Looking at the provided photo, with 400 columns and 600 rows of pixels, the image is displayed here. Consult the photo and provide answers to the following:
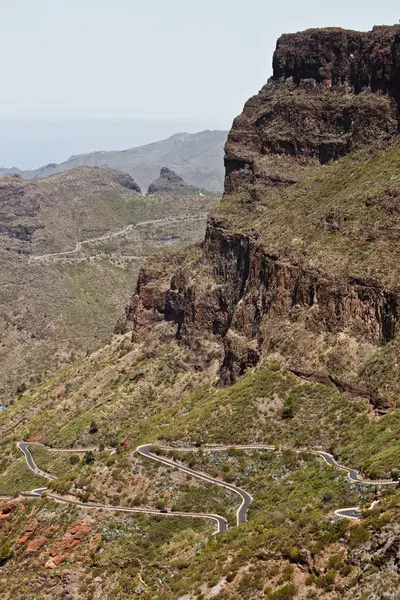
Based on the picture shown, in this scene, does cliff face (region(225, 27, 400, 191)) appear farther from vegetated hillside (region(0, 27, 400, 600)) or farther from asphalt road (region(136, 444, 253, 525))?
asphalt road (region(136, 444, 253, 525))

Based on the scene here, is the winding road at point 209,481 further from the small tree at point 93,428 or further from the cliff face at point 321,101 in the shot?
the cliff face at point 321,101

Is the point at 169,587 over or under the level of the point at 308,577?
under

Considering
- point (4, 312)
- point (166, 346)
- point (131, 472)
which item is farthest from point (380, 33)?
point (4, 312)

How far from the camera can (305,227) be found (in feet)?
262

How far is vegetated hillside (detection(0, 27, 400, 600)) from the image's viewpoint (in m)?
43.9

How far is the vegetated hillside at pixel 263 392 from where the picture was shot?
43906 millimetres

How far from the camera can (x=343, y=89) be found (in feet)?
302

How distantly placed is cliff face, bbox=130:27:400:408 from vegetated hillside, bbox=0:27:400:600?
206 millimetres

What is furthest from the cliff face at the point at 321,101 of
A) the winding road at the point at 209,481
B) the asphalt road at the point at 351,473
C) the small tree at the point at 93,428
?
the asphalt road at the point at 351,473

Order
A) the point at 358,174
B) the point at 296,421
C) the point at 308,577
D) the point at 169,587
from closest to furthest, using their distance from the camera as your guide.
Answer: the point at 308,577, the point at 169,587, the point at 296,421, the point at 358,174

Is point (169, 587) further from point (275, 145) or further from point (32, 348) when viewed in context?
point (32, 348)

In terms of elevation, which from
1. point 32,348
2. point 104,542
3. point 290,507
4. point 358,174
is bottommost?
point 32,348

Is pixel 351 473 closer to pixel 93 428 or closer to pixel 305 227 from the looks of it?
pixel 305 227

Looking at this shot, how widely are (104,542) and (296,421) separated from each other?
1828 centimetres
